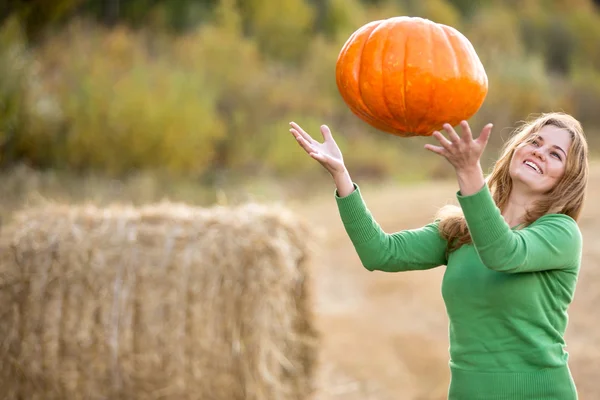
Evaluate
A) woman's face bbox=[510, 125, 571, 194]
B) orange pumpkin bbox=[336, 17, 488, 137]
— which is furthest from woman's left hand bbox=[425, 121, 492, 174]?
woman's face bbox=[510, 125, 571, 194]

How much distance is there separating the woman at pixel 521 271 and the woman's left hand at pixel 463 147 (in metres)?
0.11

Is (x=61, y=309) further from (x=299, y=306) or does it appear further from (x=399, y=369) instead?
(x=399, y=369)

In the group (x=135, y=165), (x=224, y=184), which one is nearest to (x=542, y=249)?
(x=135, y=165)

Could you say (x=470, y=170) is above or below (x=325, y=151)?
above

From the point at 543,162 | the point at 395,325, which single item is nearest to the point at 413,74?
the point at 543,162

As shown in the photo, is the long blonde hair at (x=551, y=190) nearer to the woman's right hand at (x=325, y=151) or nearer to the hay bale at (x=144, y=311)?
the woman's right hand at (x=325, y=151)

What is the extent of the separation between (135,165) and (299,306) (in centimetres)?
623

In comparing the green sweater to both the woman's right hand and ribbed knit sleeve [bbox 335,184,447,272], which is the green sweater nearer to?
ribbed knit sleeve [bbox 335,184,447,272]

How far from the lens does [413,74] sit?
2.13 meters

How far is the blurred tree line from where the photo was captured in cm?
947

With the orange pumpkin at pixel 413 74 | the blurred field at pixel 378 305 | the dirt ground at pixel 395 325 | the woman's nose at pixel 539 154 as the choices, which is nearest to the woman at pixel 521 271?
the woman's nose at pixel 539 154

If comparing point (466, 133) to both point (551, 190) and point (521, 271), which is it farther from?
point (551, 190)

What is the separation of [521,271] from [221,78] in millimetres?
12167

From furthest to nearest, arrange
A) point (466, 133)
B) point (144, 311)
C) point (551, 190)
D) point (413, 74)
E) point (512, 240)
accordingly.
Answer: point (144, 311), point (551, 190), point (413, 74), point (512, 240), point (466, 133)
